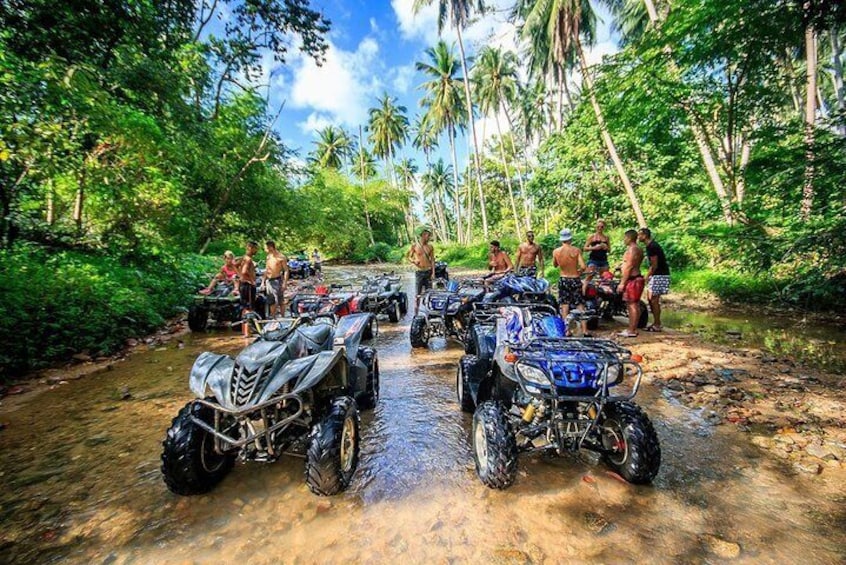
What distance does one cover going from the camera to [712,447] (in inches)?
129

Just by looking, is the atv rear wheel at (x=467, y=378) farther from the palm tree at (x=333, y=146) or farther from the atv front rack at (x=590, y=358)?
the palm tree at (x=333, y=146)

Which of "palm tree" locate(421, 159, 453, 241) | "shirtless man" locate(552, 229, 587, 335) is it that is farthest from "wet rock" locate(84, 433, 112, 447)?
"palm tree" locate(421, 159, 453, 241)

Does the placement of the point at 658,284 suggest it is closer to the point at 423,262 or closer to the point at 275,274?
the point at 423,262

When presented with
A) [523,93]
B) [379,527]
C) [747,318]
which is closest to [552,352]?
[379,527]

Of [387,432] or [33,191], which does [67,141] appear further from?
[387,432]

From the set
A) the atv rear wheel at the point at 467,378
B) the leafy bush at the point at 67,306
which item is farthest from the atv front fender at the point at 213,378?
the leafy bush at the point at 67,306

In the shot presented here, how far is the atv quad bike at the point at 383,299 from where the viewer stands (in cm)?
820

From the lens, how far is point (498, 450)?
8.51 ft

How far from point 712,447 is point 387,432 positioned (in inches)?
109

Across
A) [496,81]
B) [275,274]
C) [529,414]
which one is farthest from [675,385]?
[496,81]

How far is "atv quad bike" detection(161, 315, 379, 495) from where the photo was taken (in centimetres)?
251

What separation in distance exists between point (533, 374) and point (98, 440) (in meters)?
3.94

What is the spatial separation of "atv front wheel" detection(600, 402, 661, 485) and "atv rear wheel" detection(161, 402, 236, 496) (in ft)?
9.19

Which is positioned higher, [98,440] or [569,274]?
[569,274]
